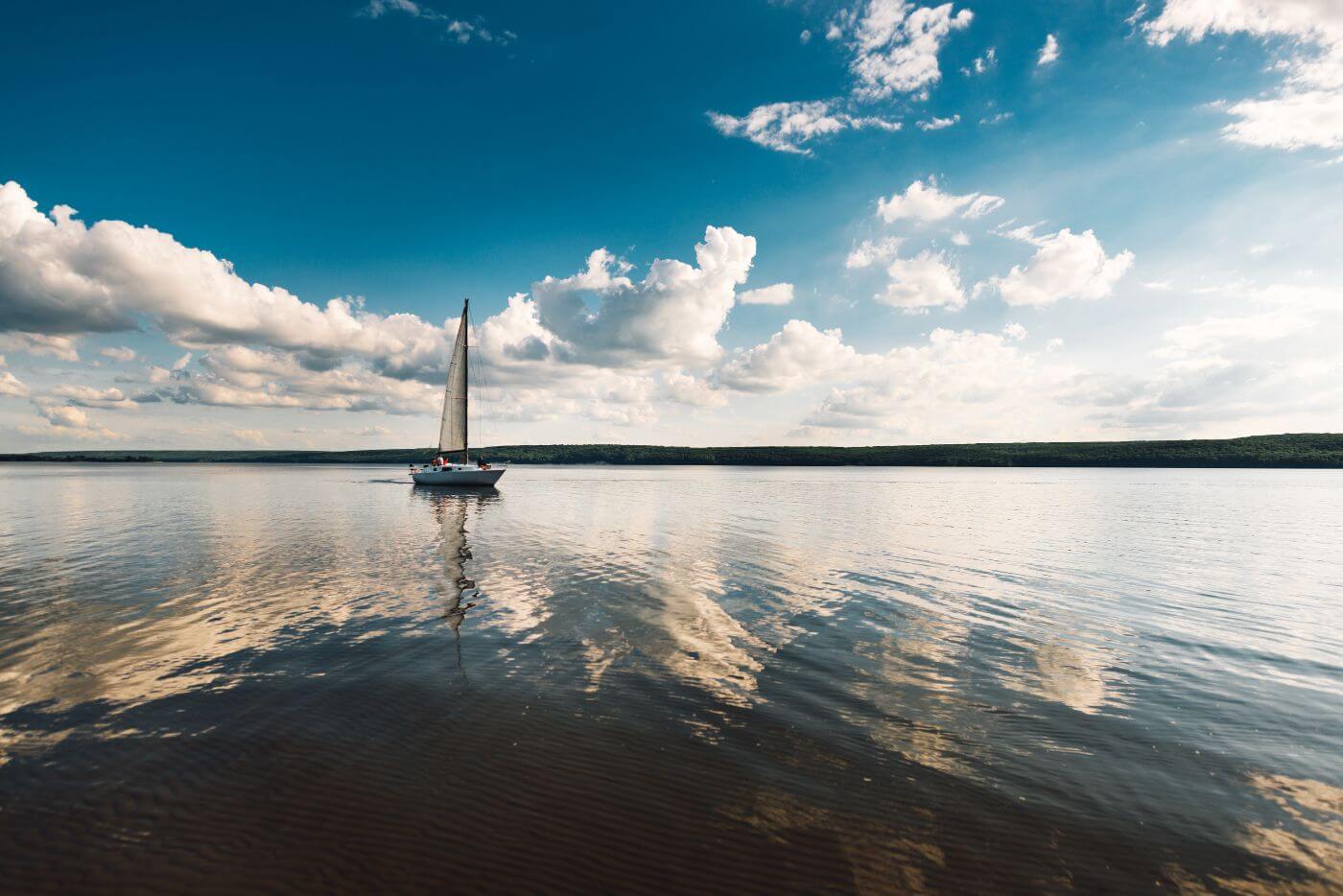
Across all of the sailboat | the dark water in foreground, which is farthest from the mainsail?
the dark water in foreground

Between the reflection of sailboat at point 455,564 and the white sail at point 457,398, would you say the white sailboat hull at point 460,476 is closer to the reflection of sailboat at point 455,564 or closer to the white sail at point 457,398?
the white sail at point 457,398

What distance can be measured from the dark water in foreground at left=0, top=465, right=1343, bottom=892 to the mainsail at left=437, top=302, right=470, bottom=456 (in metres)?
52.2

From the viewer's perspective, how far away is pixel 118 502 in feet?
167

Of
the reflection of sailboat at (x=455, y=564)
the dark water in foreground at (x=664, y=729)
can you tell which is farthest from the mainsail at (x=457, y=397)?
the dark water in foreground at (x=664, y=729)

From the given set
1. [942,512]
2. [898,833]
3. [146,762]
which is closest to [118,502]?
[146,762]

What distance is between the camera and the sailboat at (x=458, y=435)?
242 feet

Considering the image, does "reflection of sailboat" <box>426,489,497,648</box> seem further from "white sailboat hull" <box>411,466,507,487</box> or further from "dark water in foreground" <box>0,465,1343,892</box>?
"white sailboat hull" <box>411,466,507,487</box>

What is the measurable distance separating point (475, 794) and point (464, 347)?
72.2m

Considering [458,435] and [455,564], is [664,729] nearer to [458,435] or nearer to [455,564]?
[455,564]

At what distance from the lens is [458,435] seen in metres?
75.8

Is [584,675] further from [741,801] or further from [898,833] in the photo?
[898,833]

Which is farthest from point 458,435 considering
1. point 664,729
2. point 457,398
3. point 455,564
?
point 664,729

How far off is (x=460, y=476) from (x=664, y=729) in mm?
69314

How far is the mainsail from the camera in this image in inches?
2908
